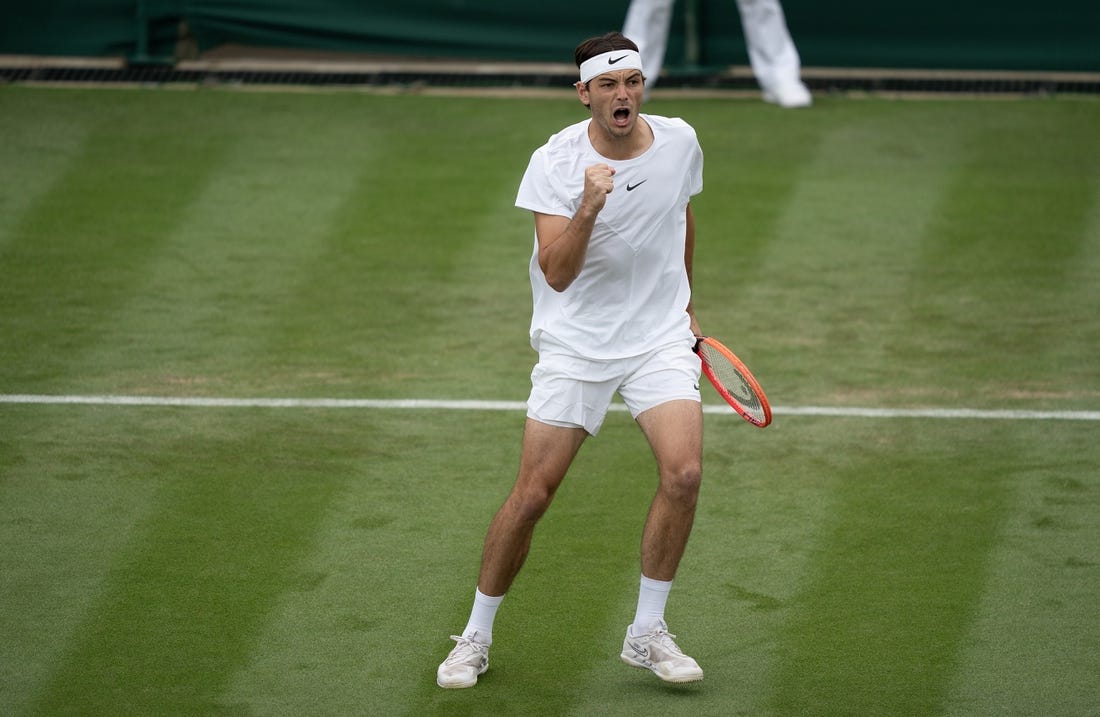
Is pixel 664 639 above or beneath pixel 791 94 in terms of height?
beneath

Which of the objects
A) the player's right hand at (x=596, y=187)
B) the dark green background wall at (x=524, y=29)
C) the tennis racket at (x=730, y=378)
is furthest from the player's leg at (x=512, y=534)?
the dark green background wall at (x=524, y=29)

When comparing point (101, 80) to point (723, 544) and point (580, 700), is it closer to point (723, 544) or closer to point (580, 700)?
point (723, 544)

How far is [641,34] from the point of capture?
12.5 metres

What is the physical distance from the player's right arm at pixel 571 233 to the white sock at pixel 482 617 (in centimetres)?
107

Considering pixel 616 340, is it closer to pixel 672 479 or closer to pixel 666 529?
pixel 672 479

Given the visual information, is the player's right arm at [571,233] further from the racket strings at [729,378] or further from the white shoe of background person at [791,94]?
the white shoe of background person at [791,94]

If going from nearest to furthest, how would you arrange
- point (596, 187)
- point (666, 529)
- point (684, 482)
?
1. point (596, 187)
2. point (684, 482)
3. point (666, 529)

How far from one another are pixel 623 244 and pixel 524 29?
818 centimetres

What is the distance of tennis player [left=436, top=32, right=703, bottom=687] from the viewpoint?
548cm

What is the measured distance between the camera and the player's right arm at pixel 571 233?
17.1 ft

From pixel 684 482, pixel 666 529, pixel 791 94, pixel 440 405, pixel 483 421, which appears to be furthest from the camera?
pixel 791 94

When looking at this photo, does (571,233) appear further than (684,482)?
No

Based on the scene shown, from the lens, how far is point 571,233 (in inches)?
208

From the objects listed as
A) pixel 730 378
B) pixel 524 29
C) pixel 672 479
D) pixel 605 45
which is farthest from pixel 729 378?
pixel 524 29
